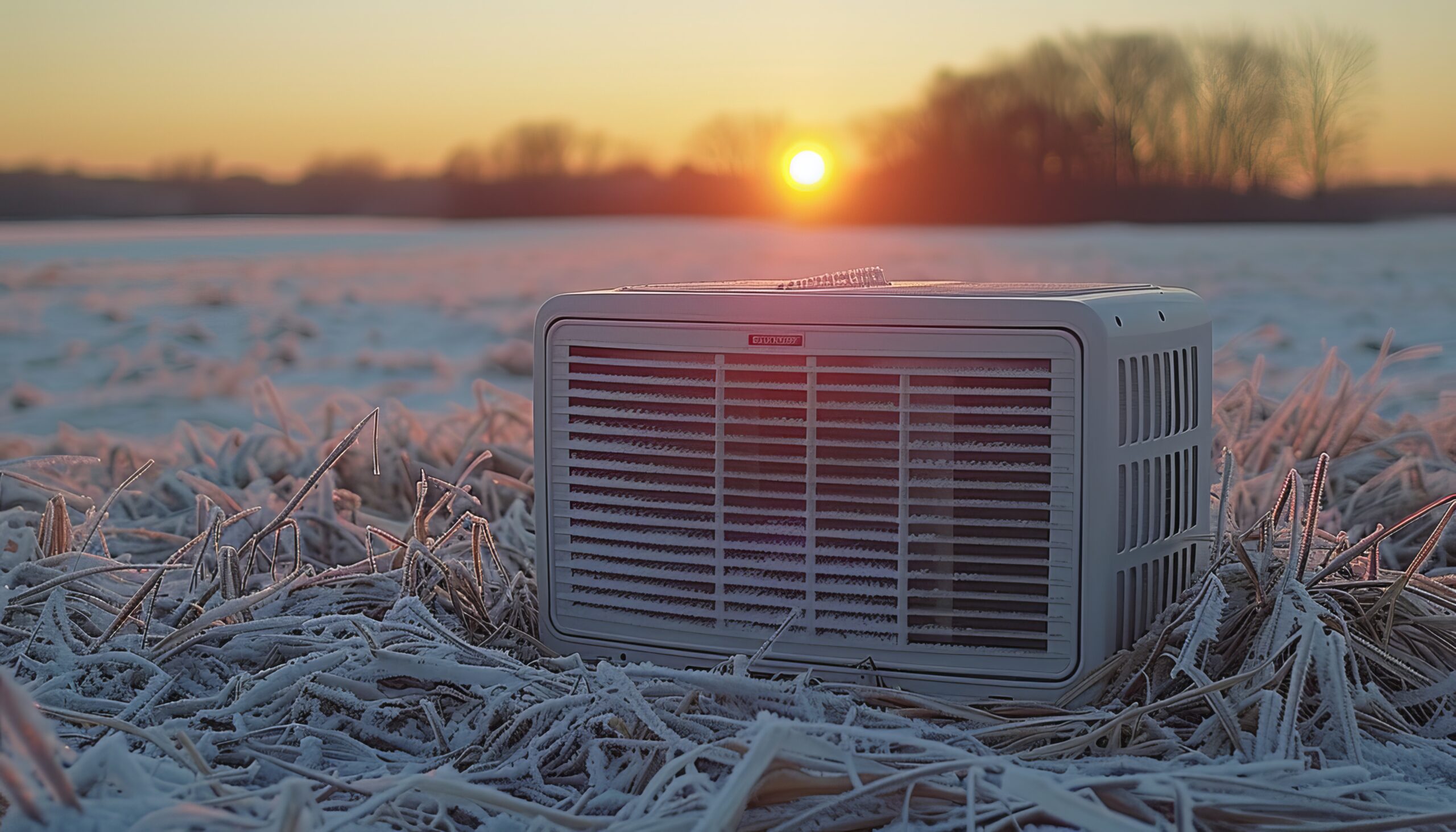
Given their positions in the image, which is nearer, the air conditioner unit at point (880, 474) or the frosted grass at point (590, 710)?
the frosted grass at point (590, 710)

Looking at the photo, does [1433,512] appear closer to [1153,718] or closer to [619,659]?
[1153,718]

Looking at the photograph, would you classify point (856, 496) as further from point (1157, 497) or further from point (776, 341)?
point (1157, 497)

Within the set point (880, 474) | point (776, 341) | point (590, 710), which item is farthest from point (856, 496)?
point (590, 710)

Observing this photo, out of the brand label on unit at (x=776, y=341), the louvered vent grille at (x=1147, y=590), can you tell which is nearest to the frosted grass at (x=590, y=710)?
the louvered vent grille at (x=1147, y=590)

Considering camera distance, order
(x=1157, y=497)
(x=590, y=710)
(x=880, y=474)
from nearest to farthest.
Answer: (x=590, y=710)
(x=880, y=474)
(x=1157, y=497)

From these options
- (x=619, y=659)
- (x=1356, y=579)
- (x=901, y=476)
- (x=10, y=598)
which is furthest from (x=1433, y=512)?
(x=10, y=598)

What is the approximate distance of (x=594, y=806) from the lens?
1151 millimetres

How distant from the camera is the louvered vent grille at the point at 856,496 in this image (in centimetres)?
139

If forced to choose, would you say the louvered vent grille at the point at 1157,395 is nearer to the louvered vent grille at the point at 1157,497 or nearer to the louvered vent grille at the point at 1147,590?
the louvered vent grille at the point at 1157,497

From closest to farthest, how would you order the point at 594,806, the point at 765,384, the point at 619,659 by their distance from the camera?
the point at 594,806 < the point at 765,384 < the point at 619,659

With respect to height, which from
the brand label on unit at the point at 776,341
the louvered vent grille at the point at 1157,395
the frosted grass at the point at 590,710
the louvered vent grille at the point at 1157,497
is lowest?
the frosted grass at the point at 590,710

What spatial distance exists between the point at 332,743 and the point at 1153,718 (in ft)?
2.84

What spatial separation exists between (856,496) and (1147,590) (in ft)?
1.26

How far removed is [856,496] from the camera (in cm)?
142
